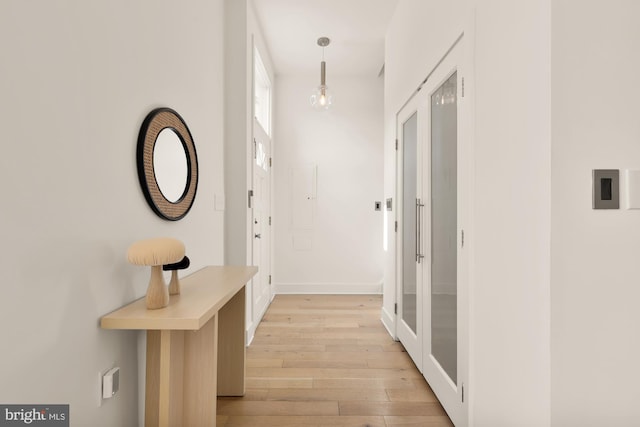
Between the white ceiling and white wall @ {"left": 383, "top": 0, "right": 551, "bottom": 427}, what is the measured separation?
1.68 meters

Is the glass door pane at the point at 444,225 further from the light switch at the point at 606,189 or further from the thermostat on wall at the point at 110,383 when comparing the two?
the thermostat on wall at the point at 110,383

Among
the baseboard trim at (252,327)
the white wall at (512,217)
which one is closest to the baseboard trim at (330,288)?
the baseboard trim at (252,327)

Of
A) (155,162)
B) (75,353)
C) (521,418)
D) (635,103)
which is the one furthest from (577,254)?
(155,162)

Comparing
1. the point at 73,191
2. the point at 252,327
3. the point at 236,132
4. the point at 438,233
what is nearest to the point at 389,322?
the point at 252,327

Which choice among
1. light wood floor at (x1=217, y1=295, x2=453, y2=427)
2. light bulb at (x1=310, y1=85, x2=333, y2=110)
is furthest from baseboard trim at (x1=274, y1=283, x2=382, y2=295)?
light bulb at (x1=310, y1=85, x2=333, y2=110)

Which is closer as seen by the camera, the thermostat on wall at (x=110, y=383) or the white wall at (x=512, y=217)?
the white wall at (x=512, y=217)

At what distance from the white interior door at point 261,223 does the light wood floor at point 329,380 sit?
31 centimetres

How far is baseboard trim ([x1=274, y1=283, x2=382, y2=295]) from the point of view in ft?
16.1

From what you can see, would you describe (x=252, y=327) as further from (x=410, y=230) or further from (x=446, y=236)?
(x=446, y=236)

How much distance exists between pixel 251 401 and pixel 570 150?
2.06 meters

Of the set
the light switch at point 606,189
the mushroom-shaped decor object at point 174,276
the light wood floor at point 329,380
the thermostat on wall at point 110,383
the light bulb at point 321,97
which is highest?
the light bulb at point 321,97

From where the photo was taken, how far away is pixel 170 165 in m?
1.81

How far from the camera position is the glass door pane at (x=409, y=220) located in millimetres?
2682

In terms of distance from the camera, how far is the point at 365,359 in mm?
2771
